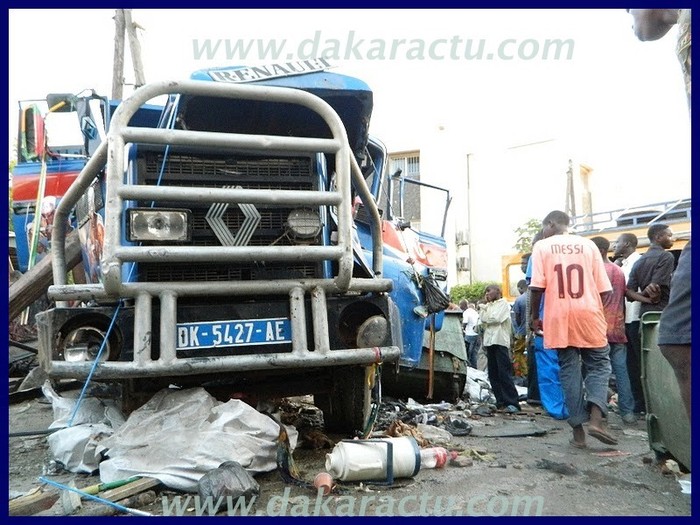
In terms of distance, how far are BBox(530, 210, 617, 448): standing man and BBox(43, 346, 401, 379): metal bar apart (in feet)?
5.16

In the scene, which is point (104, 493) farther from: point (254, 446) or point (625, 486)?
point (625, 486)

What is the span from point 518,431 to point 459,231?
16.1 meters

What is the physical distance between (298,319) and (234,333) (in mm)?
330

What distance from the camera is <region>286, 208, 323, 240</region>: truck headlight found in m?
3.35

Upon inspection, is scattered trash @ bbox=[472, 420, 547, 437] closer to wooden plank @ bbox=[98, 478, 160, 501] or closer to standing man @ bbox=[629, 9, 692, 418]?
standing man @ bbox=[629, 9, 692, 418]

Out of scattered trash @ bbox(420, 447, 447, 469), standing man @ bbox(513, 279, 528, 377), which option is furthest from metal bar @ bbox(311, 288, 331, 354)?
standing man @ bbox(513, 279, 528, 377)

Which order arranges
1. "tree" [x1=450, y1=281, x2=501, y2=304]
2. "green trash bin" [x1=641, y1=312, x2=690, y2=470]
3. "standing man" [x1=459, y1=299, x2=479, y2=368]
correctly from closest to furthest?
"green trash bin" [x1=641, y1=312, x2=690, y2=470], "standing man" [x1=459, y1=299, x2=479, y2=368], "tree" [x1=450, y1=281, x2=501, y2=304]

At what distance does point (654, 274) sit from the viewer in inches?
207

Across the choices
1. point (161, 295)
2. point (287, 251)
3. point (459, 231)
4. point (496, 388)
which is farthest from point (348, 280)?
point (459, 231)

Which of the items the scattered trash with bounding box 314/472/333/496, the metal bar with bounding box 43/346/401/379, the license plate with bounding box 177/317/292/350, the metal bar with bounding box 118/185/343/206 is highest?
the metal bar with bounding box 118/185/343/206

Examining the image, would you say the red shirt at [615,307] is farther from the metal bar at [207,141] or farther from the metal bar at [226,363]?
the metal bar at [207,141]

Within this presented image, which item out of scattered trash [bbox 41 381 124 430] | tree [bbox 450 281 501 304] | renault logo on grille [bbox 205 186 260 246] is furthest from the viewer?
tree [bbox 450 281 501 304]

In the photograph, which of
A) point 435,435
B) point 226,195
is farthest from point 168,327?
point 435,435

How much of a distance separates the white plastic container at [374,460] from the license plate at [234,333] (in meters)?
0.63
